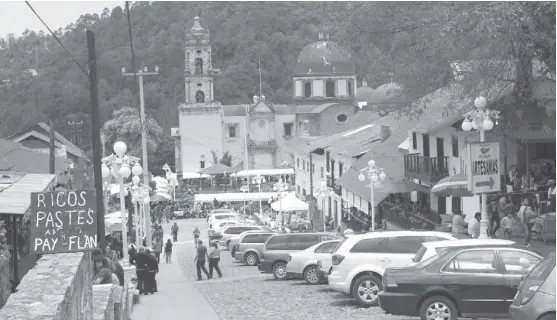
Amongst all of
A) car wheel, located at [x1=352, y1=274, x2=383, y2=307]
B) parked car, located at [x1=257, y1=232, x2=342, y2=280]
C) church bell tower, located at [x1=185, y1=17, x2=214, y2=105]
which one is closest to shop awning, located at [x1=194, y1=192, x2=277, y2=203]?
church bell tower, located at [x1=185, y1=17, x2=214, y2=105]

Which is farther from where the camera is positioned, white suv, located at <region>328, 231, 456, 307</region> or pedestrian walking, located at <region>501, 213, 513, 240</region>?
pedestrian walking, located at <region>501, 213, 513, 240</region>

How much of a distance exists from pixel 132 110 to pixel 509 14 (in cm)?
9406

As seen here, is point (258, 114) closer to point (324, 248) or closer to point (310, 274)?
point (324, 248)

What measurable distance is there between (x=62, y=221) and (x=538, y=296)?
520cm

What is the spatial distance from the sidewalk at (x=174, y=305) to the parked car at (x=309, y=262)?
7.45 ft

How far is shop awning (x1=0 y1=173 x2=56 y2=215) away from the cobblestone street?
3.99m

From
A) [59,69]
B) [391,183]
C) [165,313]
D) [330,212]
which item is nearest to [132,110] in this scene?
[59,69]

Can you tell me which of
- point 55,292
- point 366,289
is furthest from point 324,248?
point 55,292

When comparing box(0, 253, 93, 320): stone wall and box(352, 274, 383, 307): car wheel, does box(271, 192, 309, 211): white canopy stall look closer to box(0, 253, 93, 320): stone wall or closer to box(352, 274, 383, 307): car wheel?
box(352, 274, 383, 307): car wheel

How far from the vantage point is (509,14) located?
1831cm

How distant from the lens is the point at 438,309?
573 inches

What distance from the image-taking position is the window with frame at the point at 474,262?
14.6 metres

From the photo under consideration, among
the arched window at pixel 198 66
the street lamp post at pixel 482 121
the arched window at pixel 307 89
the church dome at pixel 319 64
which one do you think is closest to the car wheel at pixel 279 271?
the street lamp post at pixel 482 121

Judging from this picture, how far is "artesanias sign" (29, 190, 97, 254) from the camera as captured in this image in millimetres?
9812
